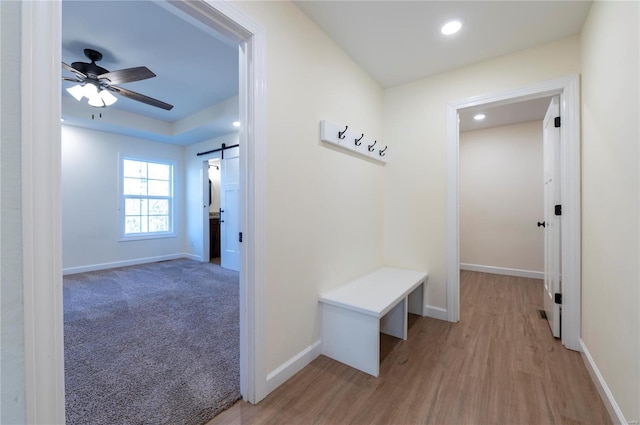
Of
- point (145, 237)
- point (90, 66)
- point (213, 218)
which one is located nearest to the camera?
point (90, 66)

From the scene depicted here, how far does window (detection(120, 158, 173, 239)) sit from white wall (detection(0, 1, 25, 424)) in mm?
4871

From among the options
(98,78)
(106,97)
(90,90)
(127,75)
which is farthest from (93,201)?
(127,75)

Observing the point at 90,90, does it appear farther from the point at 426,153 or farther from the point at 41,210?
the point at 426,153

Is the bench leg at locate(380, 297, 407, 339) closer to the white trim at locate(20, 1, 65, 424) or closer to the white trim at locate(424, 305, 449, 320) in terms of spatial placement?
the white trim at locate(424, 305, 449, 320)

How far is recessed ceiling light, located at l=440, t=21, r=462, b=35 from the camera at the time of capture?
1.92m

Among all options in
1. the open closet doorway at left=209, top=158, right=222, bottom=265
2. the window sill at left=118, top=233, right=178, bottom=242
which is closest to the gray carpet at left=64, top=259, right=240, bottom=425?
the window sill at left=118, top=233, right=178, bottom=242

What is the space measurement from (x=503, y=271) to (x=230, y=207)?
15.7 feet

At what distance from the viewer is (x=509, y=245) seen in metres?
4.21

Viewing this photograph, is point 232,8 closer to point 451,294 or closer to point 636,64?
point 636,64

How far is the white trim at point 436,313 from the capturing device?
101 inches

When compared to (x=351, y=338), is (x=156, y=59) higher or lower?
higher

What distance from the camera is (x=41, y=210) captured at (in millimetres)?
728

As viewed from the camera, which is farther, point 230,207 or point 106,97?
point 230,207

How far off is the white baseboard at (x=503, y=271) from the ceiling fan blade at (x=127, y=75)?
17.0 feet
